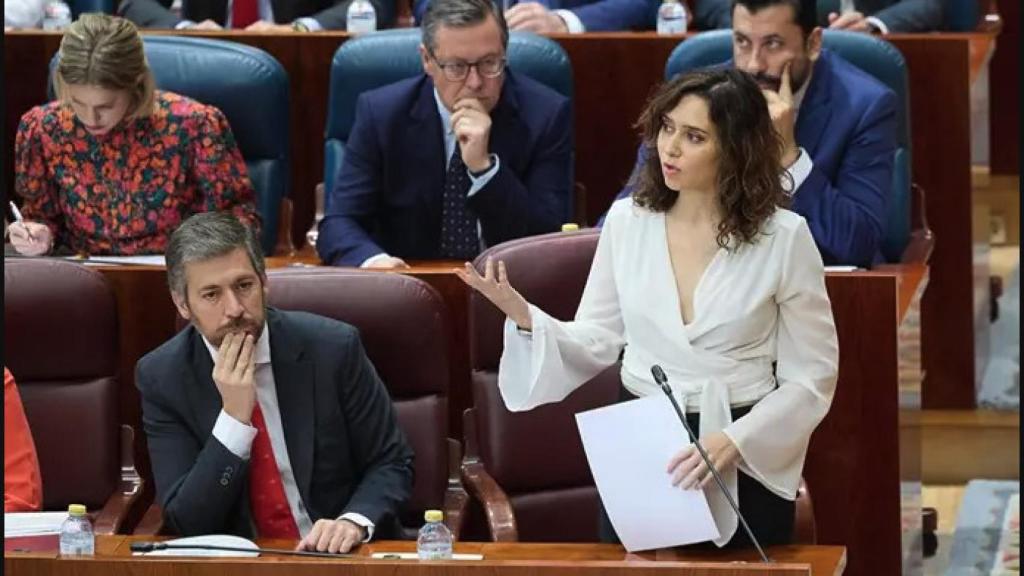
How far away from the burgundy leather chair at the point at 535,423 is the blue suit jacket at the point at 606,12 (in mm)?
1418

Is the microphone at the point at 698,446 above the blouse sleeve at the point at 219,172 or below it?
below

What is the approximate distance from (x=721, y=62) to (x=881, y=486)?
2.92 ft

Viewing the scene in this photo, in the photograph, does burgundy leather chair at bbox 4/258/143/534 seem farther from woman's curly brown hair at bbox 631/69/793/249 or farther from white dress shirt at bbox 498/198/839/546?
woman's curly brown hair at bbox 631/69/793/249

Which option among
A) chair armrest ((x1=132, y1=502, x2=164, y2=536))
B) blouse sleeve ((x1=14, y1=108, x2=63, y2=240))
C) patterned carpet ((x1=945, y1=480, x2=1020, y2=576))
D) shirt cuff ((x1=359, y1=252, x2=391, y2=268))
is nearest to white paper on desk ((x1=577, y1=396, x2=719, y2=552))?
chair armrest ((x1=132, y1=502, x2=164, y2=536))

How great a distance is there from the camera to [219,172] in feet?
10.3

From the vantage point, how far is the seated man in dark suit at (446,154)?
10.2ft

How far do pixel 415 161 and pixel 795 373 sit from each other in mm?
1200

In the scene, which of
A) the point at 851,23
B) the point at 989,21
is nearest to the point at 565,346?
the point at 851,23

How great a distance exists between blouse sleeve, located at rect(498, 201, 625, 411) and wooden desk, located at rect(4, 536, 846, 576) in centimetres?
16

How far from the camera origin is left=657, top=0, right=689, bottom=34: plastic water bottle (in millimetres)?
3916

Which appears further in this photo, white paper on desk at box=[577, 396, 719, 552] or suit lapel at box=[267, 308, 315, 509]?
suit lapel at box=[267, 308, 315, 509]

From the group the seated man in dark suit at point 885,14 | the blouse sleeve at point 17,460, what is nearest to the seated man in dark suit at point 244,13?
the seated man in dark suit at point 885,14

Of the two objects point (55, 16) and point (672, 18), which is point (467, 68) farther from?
point (55, 16)

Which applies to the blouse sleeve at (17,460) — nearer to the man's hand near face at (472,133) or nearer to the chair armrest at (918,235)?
the man's hand near face at (472,133)
